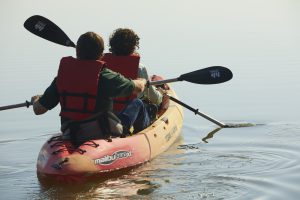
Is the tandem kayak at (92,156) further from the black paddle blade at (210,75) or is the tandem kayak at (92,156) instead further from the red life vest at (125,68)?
the black paddle blade at (210,75)

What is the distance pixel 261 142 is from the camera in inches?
317

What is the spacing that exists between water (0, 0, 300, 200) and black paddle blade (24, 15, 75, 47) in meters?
1.22

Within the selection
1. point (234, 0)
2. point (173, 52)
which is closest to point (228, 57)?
point (173, 52)

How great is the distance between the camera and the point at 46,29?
8039 millimetres

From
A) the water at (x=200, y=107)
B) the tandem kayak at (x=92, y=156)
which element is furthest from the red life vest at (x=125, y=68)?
the water at (x=200, y=107)

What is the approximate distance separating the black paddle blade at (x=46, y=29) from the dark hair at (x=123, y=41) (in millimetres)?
696

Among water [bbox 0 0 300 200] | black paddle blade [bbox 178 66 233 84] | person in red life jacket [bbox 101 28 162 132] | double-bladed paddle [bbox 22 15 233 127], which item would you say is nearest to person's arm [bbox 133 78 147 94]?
person in red life jacket [bbox 101 28 162 132]

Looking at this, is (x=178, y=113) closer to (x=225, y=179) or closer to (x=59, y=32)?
(x=59, y=32)

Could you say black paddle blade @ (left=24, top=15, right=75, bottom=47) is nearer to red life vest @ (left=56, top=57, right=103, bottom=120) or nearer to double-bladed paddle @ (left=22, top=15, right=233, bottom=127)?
double-bladed paddle @ (left=22, top=15, right=233, bottom=127)

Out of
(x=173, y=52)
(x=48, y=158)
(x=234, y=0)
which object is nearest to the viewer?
(x=48, y=158)

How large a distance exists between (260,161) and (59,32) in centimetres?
259

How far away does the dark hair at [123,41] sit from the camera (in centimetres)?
744

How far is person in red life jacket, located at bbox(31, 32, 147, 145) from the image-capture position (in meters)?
6.47

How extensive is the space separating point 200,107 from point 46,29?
3282 mm
